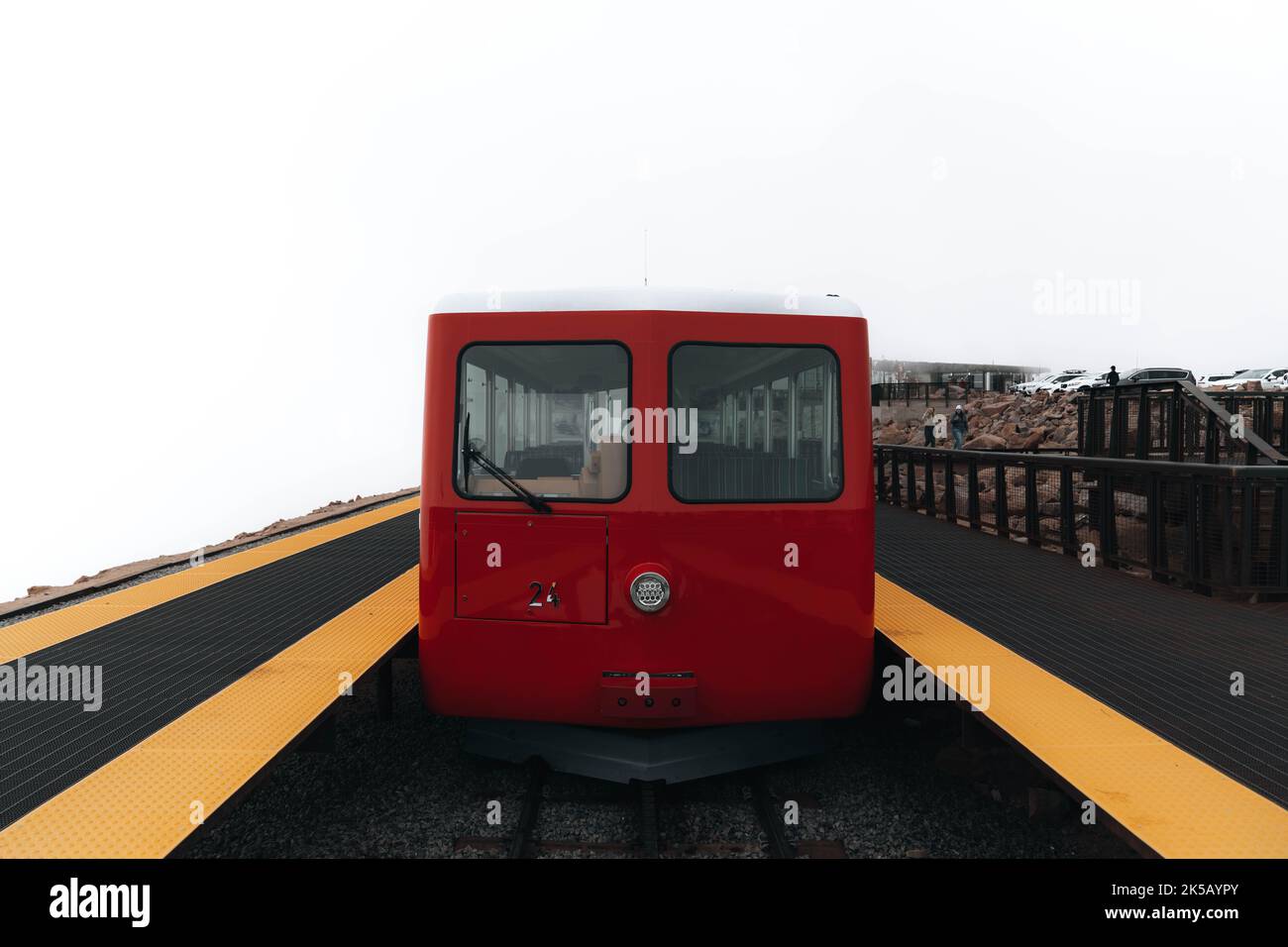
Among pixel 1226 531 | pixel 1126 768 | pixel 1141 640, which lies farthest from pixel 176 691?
pixel 1226 531

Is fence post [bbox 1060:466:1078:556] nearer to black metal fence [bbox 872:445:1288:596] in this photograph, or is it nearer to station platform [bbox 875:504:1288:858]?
black metal fence [bbox 872:445:1288:596]

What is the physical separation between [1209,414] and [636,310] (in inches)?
317

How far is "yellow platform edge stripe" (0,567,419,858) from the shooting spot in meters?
2.75

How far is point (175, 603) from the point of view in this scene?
6426mm

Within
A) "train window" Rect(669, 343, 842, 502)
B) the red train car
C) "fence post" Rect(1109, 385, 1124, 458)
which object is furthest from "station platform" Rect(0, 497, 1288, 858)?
"fence post" Rect(1109, 385, 1124, 458)

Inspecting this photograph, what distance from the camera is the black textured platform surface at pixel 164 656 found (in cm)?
343

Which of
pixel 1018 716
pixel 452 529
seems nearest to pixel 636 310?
pixel 452 529

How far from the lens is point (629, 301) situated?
4.06 meters

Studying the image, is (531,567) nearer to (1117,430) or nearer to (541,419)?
(541,419)

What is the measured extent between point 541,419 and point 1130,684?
122 inches

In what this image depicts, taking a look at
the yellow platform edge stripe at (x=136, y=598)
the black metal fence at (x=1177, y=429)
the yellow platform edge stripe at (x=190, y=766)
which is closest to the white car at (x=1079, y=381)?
the black metal fence at (x=1177, y=429)

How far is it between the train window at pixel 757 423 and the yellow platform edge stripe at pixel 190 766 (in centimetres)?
198

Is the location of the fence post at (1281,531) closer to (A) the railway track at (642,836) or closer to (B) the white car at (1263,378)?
(A) the railway track at (642,836)
